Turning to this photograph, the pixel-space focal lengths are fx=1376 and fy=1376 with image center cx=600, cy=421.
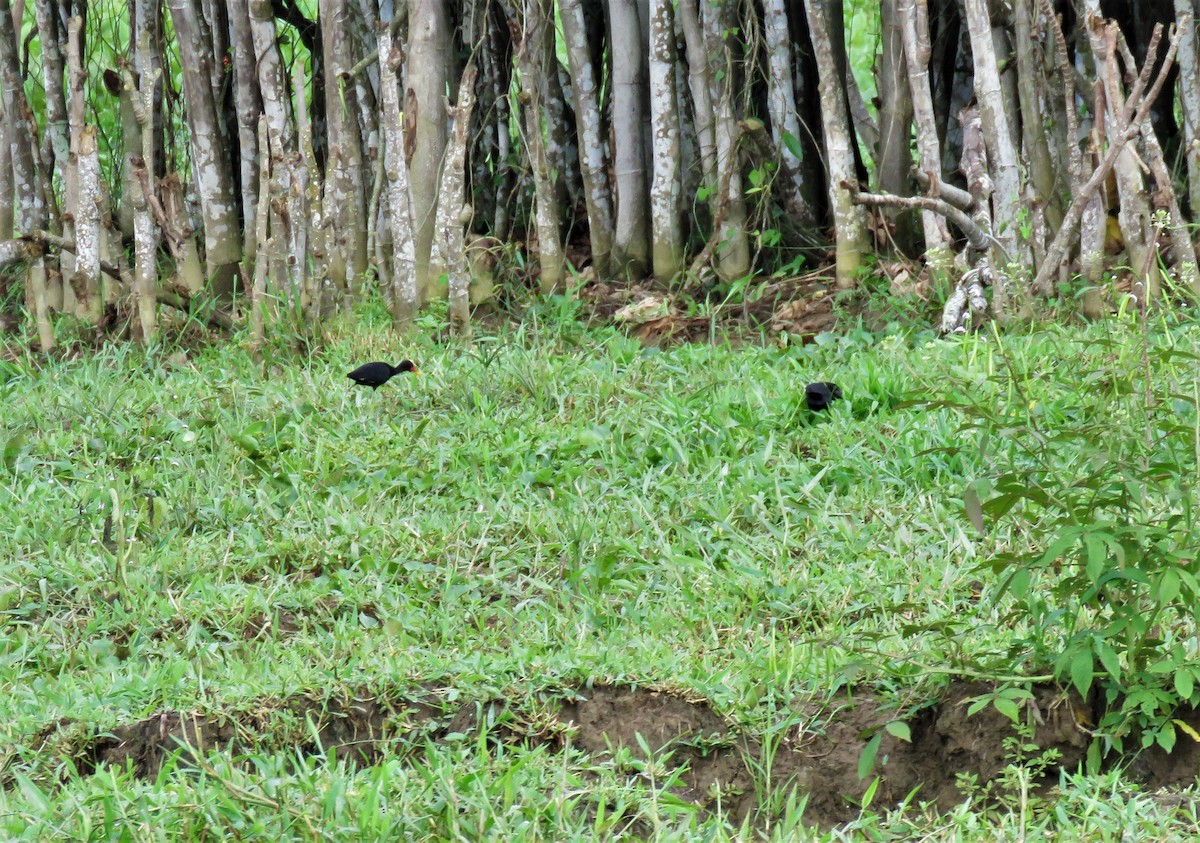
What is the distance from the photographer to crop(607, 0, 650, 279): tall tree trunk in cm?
638

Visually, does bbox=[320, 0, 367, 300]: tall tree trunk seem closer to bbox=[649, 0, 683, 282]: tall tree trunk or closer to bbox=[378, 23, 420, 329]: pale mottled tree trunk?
bbox=[378, 23, 420, 329]: pale mottled tree trunk

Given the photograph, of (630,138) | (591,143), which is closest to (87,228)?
(591,143)

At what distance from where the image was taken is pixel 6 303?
7.22 meters

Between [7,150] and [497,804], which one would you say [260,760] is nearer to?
[497,804]

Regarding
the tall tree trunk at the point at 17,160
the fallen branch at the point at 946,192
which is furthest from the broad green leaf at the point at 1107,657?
the tall tree trunk at the point at 17,160

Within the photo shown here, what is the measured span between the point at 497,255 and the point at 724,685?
413 centimetres

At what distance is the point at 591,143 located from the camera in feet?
21.4

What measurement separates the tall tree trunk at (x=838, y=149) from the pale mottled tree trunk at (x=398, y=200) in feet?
5.84

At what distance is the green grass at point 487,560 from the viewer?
2.55 meters

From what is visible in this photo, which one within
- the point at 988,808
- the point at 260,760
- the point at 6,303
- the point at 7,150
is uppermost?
the point at 7,150

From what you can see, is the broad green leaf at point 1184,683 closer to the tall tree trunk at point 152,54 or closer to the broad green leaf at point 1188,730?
the broad green leaf at point 1188,730

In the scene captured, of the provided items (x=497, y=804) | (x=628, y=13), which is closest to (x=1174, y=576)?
(x=497, y=804)

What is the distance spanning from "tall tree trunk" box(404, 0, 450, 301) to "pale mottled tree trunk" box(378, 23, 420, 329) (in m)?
0.46

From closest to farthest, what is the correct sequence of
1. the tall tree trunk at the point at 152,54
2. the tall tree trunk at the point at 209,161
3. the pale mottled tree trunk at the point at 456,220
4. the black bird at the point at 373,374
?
the black bird at the point at 373,374, the pale mottled tree trunk at the point at 456,220, the tall tree trunk at the point at 152,54, the tall tree trunk at the point at 209,161
